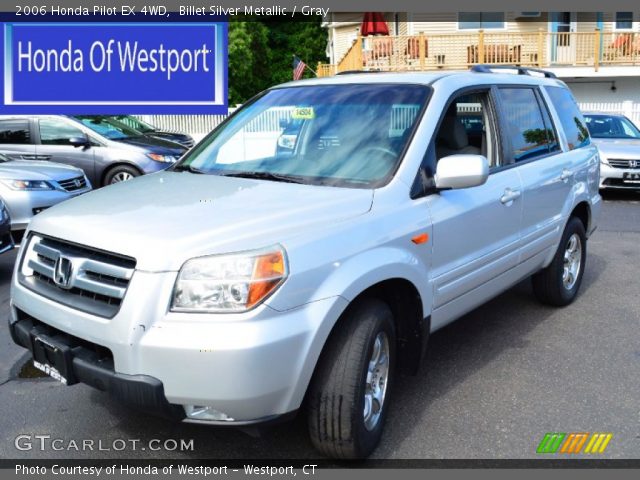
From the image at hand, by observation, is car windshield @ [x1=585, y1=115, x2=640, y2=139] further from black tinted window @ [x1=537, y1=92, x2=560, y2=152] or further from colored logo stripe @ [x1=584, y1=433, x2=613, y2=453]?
colored logo stripe @ [x1=584, y1=433, x2=613, y2=453]

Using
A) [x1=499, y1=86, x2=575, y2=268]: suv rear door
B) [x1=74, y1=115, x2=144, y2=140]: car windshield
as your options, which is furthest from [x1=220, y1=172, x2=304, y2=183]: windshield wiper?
[x1=74, y1=115, x2=144, y2=140]: car windshield

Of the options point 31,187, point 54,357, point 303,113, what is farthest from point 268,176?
point 31,187

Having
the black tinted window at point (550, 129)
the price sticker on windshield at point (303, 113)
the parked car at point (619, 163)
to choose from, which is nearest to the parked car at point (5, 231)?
the price sticker on windshield at point (303, 113)

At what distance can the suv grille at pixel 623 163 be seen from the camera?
11461 mm

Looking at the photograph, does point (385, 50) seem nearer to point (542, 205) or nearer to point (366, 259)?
point (542, 205)

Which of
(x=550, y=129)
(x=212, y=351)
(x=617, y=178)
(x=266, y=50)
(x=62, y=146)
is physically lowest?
(x=212, y=351)

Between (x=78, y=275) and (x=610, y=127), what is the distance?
12.7m

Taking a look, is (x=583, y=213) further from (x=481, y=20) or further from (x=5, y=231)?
(x=481, y=20)

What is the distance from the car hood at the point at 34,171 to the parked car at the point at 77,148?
2.38 meters

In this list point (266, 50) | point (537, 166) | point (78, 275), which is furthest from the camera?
point (266, 50)

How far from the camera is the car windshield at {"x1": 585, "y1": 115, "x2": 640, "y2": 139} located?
516 inches

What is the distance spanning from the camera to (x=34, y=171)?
7.79 meters

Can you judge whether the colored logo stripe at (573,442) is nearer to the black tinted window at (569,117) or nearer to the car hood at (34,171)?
the black tinted window at (569,117)

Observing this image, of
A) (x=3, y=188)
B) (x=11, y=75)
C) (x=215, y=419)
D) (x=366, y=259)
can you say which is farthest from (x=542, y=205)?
(x=11, y=75)
